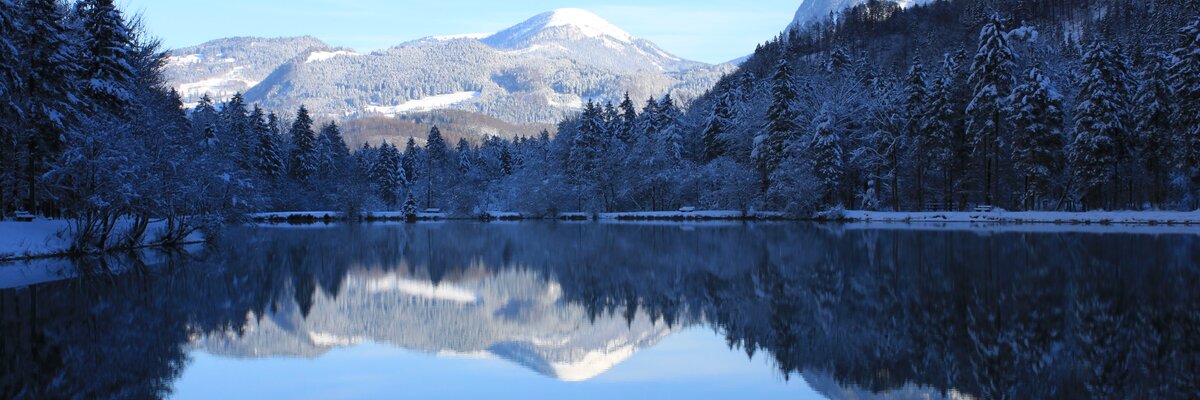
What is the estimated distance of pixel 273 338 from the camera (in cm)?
1266

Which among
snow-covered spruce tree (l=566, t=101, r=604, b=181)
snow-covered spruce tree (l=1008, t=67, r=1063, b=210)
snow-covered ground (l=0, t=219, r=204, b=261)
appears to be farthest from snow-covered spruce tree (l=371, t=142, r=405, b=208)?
snow-covered ground (l=0, t=219, r=204, b=261)

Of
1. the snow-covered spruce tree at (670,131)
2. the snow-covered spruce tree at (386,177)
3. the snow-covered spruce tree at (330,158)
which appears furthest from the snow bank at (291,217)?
the snow-covered spruce tree at (670,131)

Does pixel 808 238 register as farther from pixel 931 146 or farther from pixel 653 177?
pixel 653 177

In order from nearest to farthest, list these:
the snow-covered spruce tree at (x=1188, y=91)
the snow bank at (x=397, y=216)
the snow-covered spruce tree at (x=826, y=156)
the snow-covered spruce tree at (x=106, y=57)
A: 1. the snow-covered spruce tree at (x=106, y=57)
2. the snow-covered spruce tree at (x=1188, y=91)
3. the snow-covered spruce tree at (x=826, y=156)
4. the snow bank at (x=397, y=216)

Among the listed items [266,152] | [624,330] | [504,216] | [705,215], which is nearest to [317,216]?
[266,152]

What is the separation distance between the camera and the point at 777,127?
62.0 metres

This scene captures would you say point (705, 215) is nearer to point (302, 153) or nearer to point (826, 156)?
point (826, 156)

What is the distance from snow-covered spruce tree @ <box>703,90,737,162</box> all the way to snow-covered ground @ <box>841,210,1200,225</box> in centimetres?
2128

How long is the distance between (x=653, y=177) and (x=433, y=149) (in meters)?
43.1

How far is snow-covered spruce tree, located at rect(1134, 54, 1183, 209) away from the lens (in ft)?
154

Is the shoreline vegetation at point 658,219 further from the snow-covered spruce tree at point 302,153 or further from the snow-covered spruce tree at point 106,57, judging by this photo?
the snow-covered spruce tree at point 302,153

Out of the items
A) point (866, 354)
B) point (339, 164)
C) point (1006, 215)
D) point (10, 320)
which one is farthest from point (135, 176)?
point (339, 164)

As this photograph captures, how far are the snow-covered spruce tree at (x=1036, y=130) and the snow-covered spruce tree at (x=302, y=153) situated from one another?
6753 cm

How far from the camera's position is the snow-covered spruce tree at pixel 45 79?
27906mm
